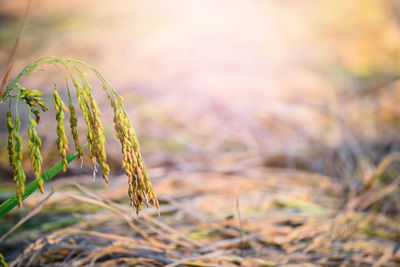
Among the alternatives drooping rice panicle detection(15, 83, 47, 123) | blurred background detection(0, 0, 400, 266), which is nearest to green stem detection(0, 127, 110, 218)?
drooping rice panicle detection(15, 83, 47, 123)

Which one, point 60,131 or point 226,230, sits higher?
point 60,131

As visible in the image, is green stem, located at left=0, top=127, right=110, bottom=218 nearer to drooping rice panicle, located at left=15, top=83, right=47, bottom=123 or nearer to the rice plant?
the rice plant

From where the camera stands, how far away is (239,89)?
104 inches

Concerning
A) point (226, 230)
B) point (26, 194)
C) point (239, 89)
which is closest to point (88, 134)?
point (26, 194)

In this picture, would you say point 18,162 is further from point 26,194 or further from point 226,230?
point 226,230

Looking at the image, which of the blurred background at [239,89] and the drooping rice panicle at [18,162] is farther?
the blurred background at [239,89]

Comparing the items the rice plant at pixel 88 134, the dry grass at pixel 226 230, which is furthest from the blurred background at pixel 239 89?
the rice plant at pixel 88 134

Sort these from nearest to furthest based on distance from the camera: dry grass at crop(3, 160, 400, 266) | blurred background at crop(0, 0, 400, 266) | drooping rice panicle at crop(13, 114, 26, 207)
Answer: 1. drooping rice panicle at crop(13, 114, 26, 207)
2. dry grass at crop(3, 160, 400, 266)
3. blurred background at crop(0, 0, 400, 266)

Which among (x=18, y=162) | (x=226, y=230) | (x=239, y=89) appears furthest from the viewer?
(x=239, y=89)

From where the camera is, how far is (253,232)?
3.06 feet

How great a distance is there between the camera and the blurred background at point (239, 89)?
1327 mm

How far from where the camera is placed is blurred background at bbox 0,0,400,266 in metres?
1.33

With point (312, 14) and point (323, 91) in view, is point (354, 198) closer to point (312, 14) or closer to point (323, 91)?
point (323, 91)

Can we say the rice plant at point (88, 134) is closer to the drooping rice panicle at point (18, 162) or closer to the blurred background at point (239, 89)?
the drooping rice panicle at point (18, 162)
